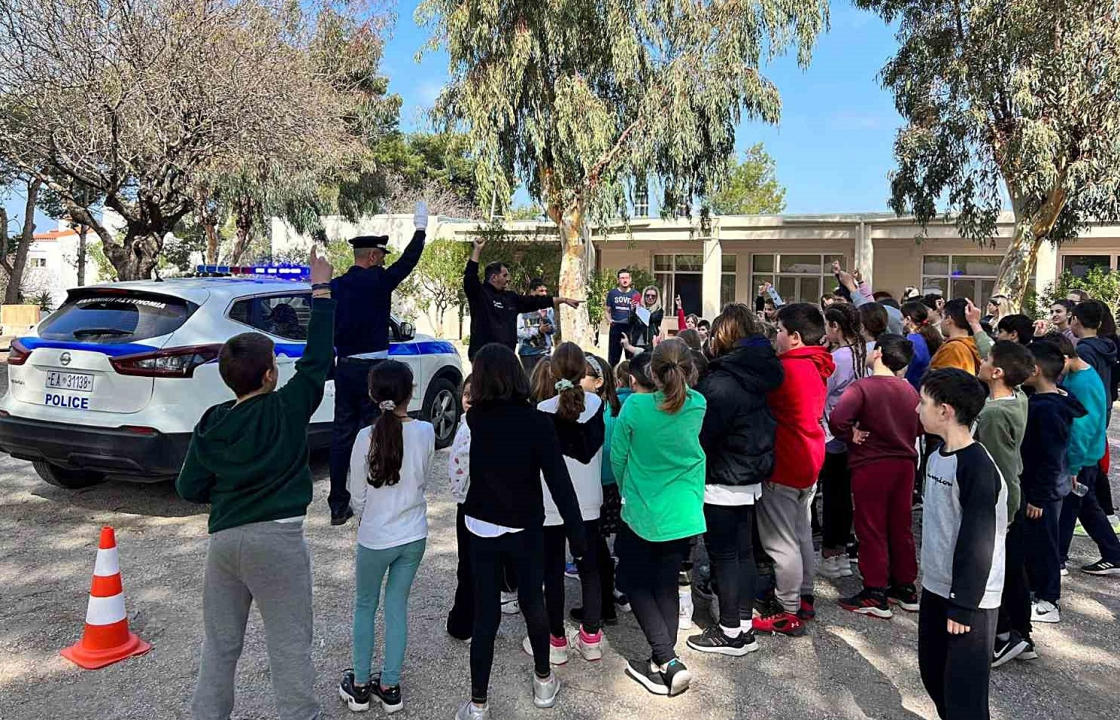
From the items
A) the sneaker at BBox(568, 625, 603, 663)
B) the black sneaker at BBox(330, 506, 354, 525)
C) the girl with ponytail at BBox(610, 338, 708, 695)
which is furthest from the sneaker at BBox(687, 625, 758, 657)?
the black sneaker at BBox(330, 506, 354, 525)

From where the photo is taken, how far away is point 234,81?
1177 cm

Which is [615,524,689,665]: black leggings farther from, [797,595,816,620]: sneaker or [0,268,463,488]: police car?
[0,268,463,488]: police car

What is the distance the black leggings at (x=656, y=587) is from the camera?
3455 millimetres

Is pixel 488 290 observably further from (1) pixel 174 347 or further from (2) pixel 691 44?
(2) pixel 691 44

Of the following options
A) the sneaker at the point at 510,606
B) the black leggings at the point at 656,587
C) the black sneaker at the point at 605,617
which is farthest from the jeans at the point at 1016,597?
the sneaker at the point at 510,606

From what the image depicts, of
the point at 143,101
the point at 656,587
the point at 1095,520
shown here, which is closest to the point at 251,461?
the point at 656,587

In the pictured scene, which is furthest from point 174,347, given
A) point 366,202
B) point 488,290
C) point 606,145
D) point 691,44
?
point 366,202

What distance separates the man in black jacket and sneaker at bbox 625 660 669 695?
3.75m

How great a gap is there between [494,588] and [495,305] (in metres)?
4.12

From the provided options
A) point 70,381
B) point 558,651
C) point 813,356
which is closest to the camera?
point 558,651

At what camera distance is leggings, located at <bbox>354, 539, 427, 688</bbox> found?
3.21 meters

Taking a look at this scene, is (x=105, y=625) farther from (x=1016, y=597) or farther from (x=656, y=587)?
(x=1016, y=597)

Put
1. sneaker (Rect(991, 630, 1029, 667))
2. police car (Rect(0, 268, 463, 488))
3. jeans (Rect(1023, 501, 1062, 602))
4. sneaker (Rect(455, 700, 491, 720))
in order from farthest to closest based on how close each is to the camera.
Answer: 1. police car (Rect(0, 268, 463, 488))
2. jeans (Rect(1023, 501, 1062, 602))
3. sneaker (Rect(991, 630, 1029, 667))
4. sneaker (Rect(455, 700, 491, 720))

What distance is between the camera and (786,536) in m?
Answer: 4.04
